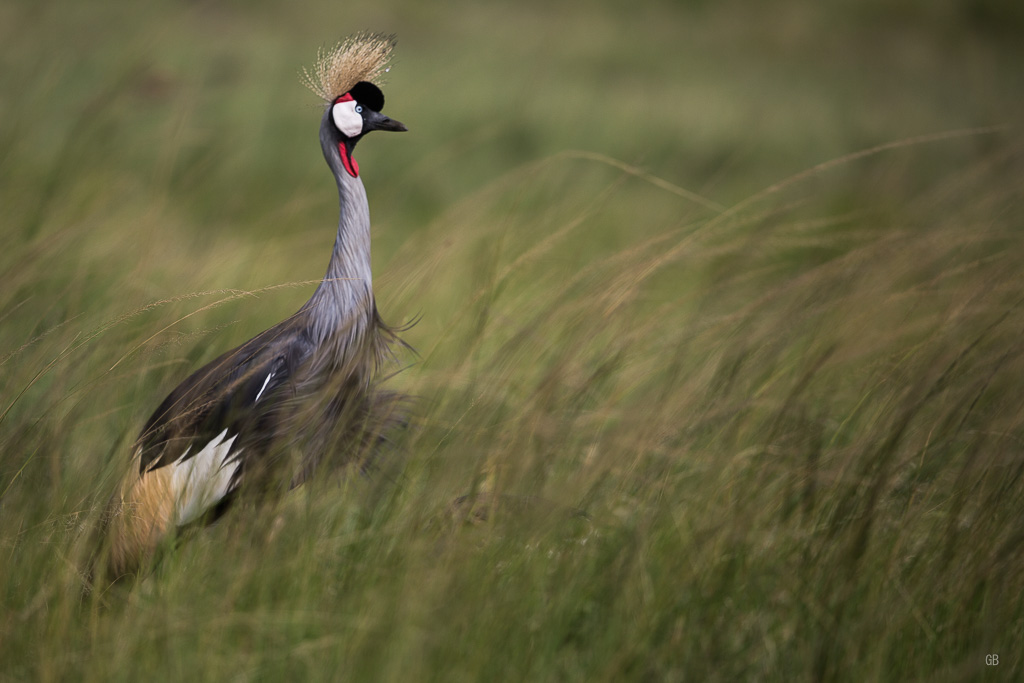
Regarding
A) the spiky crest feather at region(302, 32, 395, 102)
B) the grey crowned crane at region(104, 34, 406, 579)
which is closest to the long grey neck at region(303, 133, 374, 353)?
the grey crowned crane at region(104, 34, 406, 579)

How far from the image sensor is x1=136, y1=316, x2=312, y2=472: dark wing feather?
2.03m

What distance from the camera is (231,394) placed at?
214cm

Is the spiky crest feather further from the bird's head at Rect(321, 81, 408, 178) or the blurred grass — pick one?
the blurred grass

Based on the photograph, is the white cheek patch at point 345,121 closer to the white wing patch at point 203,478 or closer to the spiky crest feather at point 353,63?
the spiky crest feather at point 353,63

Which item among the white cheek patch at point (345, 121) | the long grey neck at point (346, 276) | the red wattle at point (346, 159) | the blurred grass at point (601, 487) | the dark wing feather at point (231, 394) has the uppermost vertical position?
the white cheek patch at point (345, 121)

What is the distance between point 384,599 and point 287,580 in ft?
0.66

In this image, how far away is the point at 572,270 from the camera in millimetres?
2395

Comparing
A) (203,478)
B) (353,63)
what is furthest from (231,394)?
(353,63)

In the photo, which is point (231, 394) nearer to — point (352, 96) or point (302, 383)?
point (302, 383)

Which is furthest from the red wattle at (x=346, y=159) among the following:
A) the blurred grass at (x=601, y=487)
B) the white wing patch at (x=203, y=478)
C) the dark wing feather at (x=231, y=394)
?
the white wing patch at (x=203, y=478)

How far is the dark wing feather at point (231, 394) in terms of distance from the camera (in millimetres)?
2029

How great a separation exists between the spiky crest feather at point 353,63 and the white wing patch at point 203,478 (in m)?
0.82

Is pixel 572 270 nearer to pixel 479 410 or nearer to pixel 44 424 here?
pixel 479 410

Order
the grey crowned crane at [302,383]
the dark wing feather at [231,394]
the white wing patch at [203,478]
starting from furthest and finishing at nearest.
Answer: the dark wing feather at [231,394], the grey crowned crane at [302,383], the white wing patch at [203,478]
